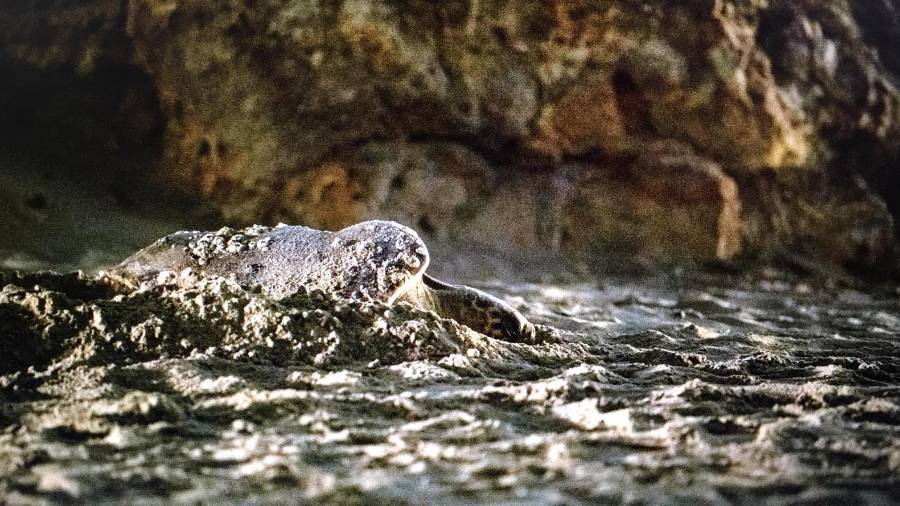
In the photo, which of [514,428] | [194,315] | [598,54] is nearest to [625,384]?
[514,428]

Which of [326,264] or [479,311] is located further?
[479,311]

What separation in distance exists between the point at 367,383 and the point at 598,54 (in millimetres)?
5198

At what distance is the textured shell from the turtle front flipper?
222 millimetres

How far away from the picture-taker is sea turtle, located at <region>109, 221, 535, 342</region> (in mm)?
2707

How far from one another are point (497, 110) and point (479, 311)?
12.7ft

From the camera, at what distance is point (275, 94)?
6.06 metres

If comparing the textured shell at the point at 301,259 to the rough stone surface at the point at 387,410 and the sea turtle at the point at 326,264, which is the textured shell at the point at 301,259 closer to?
the sea turtle at the point at 326,264

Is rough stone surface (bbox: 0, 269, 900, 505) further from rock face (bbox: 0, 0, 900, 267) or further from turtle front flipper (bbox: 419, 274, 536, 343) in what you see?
rock face (bbox: 0, 0, 900, 267)

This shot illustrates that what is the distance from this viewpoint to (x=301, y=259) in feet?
9.17

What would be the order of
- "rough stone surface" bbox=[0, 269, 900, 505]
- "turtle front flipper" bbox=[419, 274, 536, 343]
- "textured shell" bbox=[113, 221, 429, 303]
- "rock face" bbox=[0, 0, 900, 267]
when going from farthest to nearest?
1. "rock face" bbox=[0, 0, 900, 267]
2. "turtle front flipper" bbox=[419, 274, 536, 343]
3. "textured shell" bbox=[113, 221, 429, 303]
4. "rough stone surface" bbox=[0, 269, 900, 505]

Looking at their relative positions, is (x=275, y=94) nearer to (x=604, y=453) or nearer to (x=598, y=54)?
(x=598, y=54)

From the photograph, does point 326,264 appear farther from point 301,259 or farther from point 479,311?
point 479,311

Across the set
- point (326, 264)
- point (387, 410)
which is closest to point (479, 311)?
point (326, 264)

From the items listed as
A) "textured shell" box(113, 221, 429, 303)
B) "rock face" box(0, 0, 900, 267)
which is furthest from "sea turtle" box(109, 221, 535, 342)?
"rock face" box(0, 0, 900, 267)
